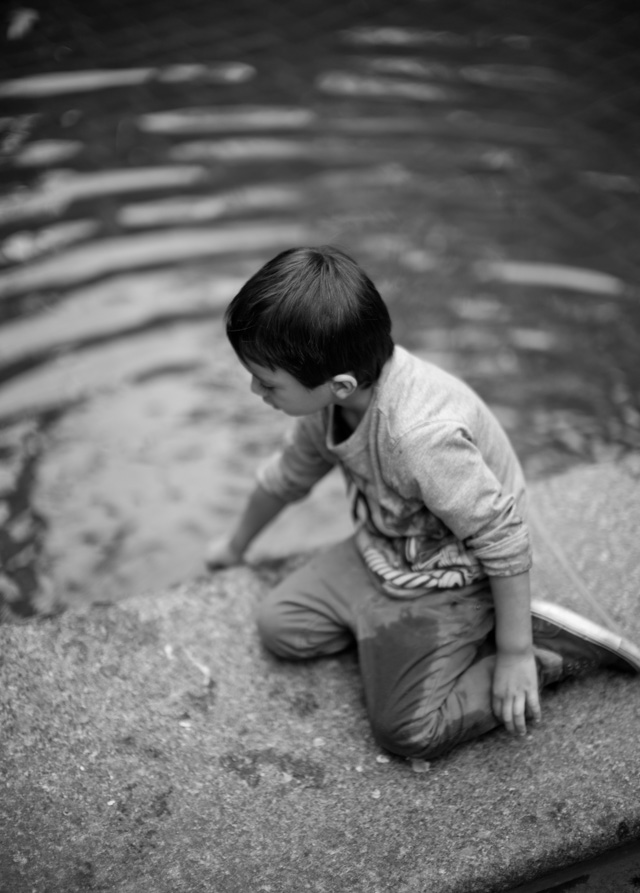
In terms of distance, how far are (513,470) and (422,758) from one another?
0.61m

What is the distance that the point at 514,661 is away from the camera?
1.90 m

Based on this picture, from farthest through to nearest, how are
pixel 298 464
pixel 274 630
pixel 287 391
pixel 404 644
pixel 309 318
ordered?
pixel 298 464 < pixel 274 630 < pixel 404 644 < pixel 287 391 < pixel 309 318

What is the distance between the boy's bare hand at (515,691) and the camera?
6.18 feet

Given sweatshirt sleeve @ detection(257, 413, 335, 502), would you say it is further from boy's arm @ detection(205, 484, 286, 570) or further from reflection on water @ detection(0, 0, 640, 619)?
reflection on water @ detection(0, 0, 640, 619)

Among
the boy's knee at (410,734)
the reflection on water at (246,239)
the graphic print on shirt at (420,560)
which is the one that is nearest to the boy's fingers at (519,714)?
the boy's knee at (410,734)

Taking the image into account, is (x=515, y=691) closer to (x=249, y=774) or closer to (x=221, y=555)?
(x=249, y=774)

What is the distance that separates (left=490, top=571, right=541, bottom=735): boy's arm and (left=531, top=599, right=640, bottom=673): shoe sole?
0.29ft

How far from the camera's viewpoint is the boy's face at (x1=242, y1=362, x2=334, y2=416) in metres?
1.83

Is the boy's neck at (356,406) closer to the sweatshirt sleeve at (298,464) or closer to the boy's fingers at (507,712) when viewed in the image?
the sweatshirt sleeve at (298,464)

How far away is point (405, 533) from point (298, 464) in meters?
0.35

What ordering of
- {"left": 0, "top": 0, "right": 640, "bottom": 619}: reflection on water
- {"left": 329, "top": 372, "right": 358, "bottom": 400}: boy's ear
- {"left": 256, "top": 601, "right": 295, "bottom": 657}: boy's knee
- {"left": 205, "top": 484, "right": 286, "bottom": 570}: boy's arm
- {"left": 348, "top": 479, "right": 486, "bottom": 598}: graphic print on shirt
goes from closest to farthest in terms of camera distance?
{"left": 329, "top": 372, "right": 358, "bottom": 400}: boy's ear, {"left": 348, "top": 479, "right": 486, "bottom": 598}: graphic print on shirt, {"left": 256, "top": 601, "right": 295, "bottom": 657}: boy's knee, {"left": 205, "top": 484, "right": 286, "bottom": 570}: boy's arm, {"left": 0, "top": 0, "right": 640, "bottom": 619}: reflection on water

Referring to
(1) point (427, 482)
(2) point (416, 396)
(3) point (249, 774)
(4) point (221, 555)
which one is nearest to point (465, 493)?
(1) point (427, 482)

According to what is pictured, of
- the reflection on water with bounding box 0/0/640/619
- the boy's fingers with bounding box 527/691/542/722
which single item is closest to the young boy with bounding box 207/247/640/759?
the boy's fingers with bounding box 527/691/542/722

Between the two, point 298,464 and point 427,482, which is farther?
point 298,464
